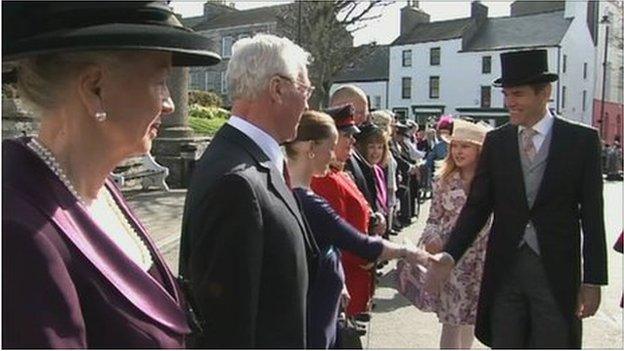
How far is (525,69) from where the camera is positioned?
351 cm

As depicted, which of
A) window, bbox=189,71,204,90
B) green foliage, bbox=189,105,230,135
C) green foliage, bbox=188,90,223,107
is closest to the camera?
green foliage, bbox=189,105,230,135

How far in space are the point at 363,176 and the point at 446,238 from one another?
39.5 inches

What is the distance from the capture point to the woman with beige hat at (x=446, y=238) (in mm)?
4406

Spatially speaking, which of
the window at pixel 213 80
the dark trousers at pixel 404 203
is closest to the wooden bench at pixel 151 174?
Result: the dark trousers at pixel 404 203

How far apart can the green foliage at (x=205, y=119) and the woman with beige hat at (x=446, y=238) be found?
1336 centimetres

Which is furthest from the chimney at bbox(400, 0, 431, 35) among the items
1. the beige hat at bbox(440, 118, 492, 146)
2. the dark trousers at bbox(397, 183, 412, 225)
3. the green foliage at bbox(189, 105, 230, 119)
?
the beige hat at bbox(440, 118, 492, 146)

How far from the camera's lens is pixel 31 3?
131 cm

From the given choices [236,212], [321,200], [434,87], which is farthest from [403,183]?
[434,87]

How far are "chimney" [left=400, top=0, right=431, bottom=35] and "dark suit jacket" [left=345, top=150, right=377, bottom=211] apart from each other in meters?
52.4

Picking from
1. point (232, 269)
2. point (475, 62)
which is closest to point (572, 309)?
point (232, 269)

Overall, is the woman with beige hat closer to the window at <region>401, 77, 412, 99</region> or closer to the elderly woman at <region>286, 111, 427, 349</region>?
the elderly woman at <region>286, 111, 427, 349</region>

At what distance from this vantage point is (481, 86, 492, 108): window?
159 feet

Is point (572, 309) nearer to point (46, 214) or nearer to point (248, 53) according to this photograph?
point (248, 53)

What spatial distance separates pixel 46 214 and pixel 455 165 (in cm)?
375
